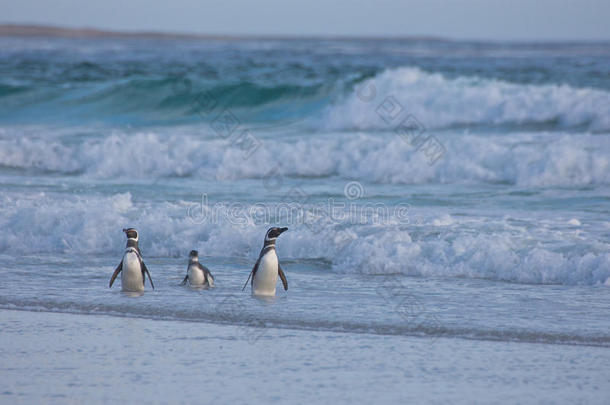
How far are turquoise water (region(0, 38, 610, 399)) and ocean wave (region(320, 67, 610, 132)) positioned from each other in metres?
0.05

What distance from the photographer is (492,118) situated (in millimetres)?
17188

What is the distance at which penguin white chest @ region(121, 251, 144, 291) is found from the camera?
7000 mm

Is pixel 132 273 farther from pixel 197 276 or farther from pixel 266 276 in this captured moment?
pixel 266 276

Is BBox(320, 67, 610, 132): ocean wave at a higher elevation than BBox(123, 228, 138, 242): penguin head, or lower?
higher

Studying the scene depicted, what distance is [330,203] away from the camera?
1057 cm

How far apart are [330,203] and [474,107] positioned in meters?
7.79

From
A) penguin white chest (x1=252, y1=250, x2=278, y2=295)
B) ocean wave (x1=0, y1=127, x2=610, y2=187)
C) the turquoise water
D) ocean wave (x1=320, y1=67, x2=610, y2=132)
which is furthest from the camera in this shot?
ocean wave (x1=320, y1=67, x2=610, y2=132)

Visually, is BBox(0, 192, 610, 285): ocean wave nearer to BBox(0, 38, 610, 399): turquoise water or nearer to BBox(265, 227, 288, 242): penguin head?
BBox(0, 38, 610, 399): turquoise water

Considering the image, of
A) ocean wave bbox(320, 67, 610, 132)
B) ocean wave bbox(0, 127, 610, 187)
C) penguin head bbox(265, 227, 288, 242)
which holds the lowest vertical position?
penguin head bbox(265, 227, 288, 242)

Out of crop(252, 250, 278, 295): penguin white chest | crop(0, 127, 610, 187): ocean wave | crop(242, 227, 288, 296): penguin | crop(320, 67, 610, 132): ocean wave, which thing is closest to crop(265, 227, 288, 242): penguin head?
crop(242, 227, 288, 296): penguin

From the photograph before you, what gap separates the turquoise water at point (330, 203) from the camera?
21.0 feet

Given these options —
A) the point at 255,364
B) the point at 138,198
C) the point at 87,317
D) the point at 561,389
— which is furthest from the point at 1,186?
the point at 561,389

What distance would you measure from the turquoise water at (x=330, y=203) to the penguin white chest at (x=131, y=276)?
0.53 ft

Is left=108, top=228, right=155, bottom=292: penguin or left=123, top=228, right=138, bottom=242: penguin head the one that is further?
left=123, top=228, right=138, bottom=242: penguin head
